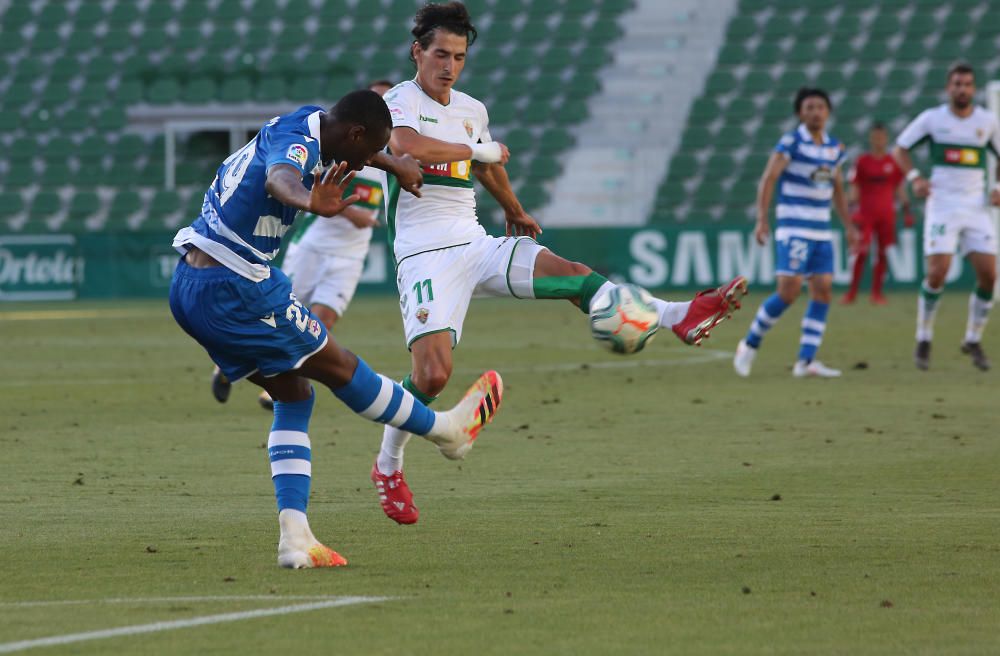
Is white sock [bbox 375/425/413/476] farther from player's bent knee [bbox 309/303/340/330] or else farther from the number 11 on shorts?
player's bent knee [bbox 309/303/340/330]

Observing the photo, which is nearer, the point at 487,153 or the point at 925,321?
the point at 487,153

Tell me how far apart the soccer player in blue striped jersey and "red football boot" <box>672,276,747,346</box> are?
25.1 feet

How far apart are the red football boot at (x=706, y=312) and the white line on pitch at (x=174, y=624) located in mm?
2324

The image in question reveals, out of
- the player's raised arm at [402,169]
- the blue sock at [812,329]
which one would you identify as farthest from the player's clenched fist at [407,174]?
the blue sock at [812,329]

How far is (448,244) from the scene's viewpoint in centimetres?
791

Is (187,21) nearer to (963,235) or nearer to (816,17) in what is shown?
(816,17)

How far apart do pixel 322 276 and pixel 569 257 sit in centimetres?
1566

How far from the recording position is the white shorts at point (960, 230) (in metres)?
15.3

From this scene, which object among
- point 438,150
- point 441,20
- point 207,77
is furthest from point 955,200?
point 207,77

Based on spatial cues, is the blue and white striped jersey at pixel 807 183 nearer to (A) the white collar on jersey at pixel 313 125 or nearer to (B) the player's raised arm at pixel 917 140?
(B) the player's raised arm at pixel 917 140

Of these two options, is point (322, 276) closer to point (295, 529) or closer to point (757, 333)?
point (757, 333)

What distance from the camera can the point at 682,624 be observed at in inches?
195

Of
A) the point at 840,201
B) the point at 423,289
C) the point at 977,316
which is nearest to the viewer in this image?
the point at 423,289

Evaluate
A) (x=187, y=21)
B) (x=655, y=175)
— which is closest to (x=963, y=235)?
(x=655, y=175)
